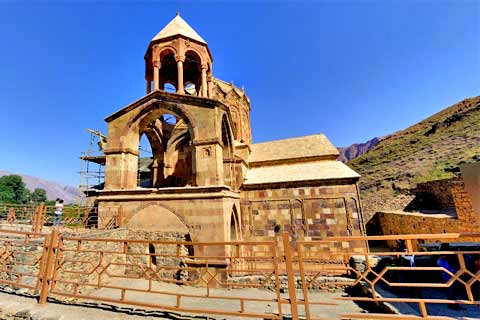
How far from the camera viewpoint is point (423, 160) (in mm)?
29328

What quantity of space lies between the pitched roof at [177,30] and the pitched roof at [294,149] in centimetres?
742

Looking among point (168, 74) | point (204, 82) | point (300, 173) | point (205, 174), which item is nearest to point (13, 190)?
point (168, 74)

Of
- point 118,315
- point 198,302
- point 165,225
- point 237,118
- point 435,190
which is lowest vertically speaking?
point 198,302

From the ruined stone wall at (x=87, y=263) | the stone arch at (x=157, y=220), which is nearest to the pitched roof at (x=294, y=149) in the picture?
the stone arch at (x=157, y=220)

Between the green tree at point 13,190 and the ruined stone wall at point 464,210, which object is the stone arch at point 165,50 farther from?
the green tree at point 13,190

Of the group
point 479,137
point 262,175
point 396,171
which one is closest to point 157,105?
point 262,175

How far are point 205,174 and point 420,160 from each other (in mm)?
34017

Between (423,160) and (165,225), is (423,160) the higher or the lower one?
the higher one

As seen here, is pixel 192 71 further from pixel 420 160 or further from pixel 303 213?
pixel 420 160

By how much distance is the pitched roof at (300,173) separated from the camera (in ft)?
35.0

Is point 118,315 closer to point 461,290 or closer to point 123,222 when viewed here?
point 123,222

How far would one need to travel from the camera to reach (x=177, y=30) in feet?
37.1

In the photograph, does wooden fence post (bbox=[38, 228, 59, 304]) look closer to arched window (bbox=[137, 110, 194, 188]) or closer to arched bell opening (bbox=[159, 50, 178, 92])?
arched window (bbox=[137, 110, 194, 188])

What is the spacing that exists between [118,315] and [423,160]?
37.6 meters
